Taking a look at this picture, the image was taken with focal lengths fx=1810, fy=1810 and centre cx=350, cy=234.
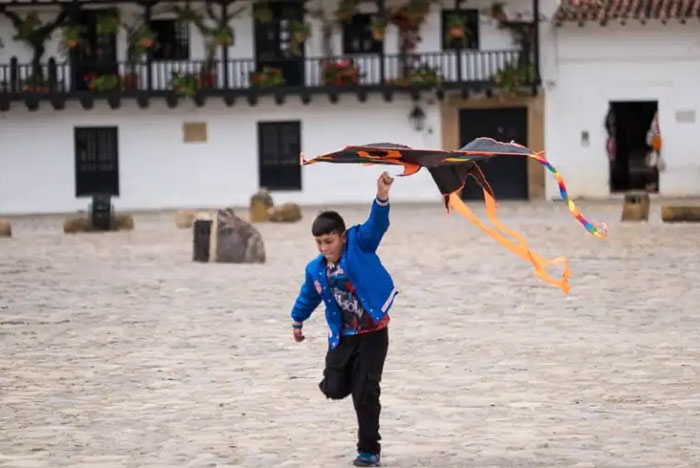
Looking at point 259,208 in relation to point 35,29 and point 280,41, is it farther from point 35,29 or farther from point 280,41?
point 35,29

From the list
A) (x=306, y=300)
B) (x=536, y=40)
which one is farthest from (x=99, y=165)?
(x=306, y=300)

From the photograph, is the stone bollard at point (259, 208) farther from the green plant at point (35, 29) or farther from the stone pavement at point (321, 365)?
the green plant at point (35, 29)

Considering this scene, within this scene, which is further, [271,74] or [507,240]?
[271,74]

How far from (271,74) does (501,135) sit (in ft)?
18.2

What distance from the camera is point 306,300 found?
8547mm

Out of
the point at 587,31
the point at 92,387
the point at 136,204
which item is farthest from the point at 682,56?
the point at 92,387

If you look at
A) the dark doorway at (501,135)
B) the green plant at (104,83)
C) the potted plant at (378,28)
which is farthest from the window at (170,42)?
the dark doorway at (501,135)

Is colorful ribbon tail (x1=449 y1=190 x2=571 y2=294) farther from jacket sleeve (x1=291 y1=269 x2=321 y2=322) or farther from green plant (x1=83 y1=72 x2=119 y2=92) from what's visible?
green plant (x1=83 y1=72 x2=119 y2=92)

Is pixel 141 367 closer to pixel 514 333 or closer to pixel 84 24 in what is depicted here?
pixel 514 333

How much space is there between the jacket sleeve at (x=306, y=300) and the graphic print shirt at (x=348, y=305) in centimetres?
17

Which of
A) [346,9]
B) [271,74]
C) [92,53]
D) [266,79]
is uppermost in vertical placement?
[346,9]

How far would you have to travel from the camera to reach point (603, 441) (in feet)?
28.8

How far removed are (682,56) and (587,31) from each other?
7.34 ft

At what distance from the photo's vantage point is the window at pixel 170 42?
42.9 meters
